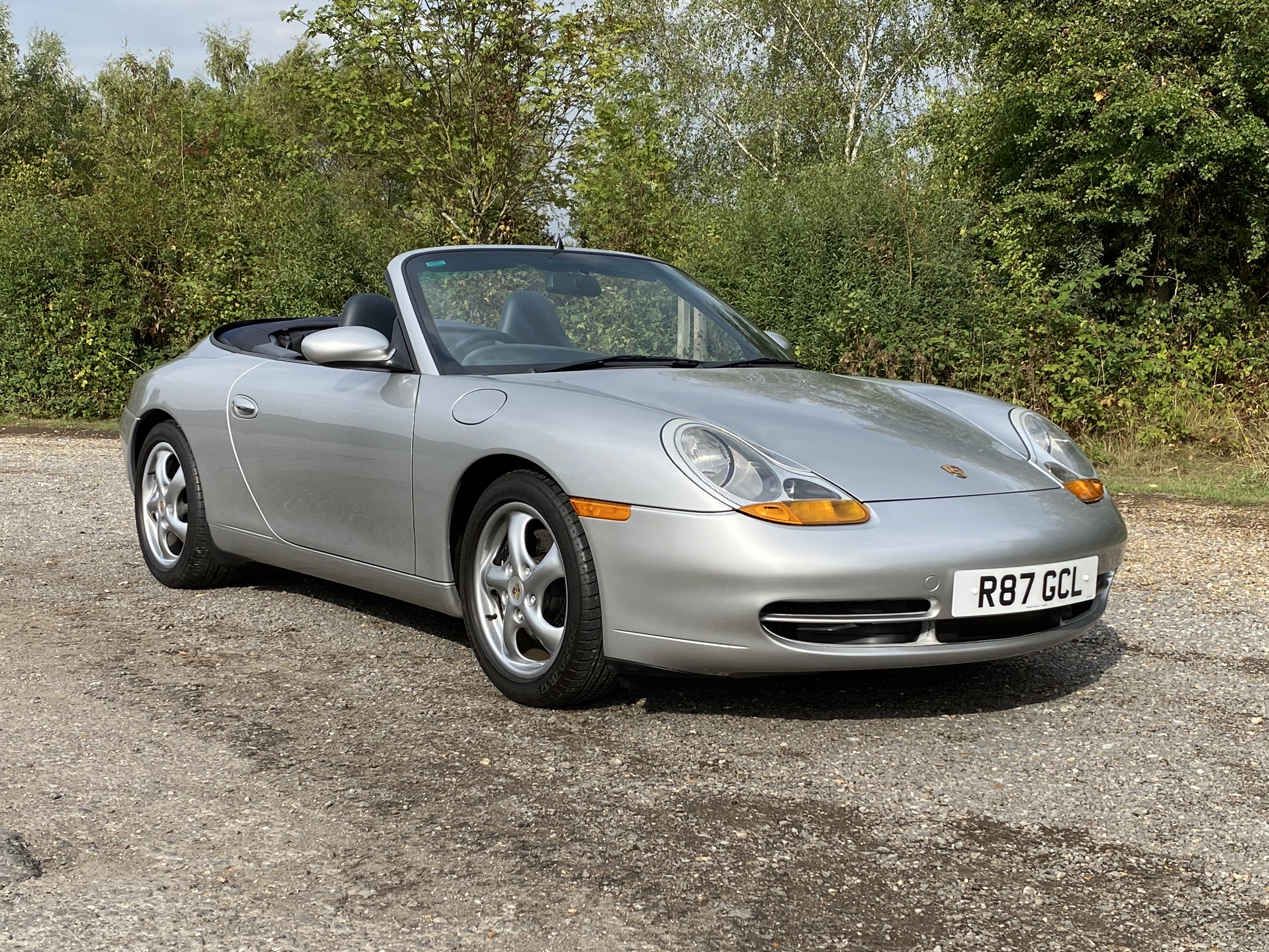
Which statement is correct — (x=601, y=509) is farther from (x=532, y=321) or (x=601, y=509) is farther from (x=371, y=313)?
(x=371, y=313)

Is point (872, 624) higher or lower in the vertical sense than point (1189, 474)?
higher

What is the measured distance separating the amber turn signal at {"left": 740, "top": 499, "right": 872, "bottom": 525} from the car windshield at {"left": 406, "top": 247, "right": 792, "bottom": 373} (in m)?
1.13

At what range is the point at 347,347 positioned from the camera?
444cm

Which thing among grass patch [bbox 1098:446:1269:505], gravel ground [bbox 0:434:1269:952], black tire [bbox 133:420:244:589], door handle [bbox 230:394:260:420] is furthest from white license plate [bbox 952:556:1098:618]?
grass patch [bbox 1098:446:1269:505]

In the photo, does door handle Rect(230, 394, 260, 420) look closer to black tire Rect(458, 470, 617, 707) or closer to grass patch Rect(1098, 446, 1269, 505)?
black tire Rect(458, 470, 617, 707)

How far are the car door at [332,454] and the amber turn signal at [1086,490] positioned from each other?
6.77 feet

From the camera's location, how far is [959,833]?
9.96 feet

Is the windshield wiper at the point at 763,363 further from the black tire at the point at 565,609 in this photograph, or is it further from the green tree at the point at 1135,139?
the green tree at the point at 1135,139

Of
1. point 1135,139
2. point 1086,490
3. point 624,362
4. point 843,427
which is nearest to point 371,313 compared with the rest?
point 624,362

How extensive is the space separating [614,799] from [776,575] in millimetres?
697

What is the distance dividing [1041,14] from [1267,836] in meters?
13.1

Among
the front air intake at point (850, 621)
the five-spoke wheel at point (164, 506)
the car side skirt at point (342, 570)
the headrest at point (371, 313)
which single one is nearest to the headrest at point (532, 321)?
the headrest at point (371, 313)

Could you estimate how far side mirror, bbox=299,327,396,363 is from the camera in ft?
14.6

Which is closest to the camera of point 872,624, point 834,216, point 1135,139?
point 872,624
